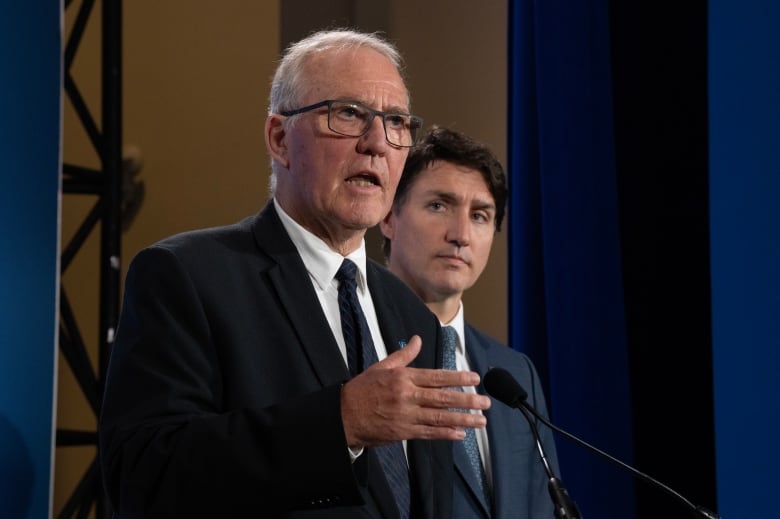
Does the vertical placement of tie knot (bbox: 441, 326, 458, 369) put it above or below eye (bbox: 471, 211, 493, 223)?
below

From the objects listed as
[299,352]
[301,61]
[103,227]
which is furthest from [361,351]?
[103,227]

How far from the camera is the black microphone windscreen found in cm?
163

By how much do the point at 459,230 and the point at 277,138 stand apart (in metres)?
0.75

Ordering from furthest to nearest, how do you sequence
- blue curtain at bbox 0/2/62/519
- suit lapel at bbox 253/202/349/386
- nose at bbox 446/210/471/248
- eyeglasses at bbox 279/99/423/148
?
blue curtain at bbox 0/2/62/519, nose at bbox 446/210/471/248, eyeglasses at bbox 279/99/423/148, suit lapel at bbox 253/202/349/386

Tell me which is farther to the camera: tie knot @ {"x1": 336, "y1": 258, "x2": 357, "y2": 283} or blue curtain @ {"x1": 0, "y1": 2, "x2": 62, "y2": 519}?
Answer: blue curtain @ {"x1": 0, "y1": 2, "x2": 62, "y2": 519}

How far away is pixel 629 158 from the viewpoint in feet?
9.98

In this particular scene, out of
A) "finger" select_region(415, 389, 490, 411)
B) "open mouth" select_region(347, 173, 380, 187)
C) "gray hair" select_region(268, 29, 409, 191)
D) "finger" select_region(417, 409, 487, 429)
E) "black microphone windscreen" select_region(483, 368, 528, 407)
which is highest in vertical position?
"gray hair" select_region(268, 29, 409, 191)

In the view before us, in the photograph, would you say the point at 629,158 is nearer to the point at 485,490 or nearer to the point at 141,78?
the point at 485,490

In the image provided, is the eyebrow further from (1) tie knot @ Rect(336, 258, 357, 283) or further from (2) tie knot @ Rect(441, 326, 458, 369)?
(1) tie knot @ Rect(336, 258, 357, 283)

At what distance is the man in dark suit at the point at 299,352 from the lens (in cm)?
132

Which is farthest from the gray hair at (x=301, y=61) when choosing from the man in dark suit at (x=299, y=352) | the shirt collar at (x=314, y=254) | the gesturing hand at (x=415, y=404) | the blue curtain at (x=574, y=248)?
the blue curtain at (x=574, y=248)

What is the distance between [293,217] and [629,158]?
1.58 m

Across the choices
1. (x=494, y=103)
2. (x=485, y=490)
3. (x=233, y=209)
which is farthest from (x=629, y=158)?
(x=233, y=209)

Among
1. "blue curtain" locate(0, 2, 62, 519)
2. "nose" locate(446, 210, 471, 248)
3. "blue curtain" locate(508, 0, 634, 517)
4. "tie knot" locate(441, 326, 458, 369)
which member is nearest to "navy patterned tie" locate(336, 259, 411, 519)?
"tie knot" locate(441, 326, 458, 369)
